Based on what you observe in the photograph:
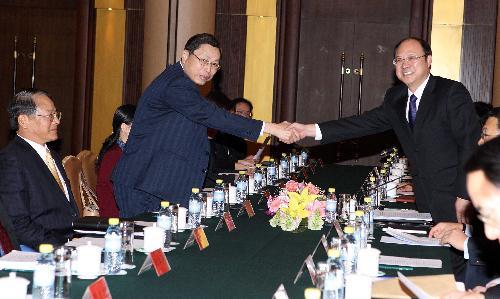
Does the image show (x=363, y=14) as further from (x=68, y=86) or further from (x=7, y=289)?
(x=7, y=289)

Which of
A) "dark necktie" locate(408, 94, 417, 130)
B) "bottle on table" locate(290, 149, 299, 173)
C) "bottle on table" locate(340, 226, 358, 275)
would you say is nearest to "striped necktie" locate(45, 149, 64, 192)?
"bottle on table" locate(340, 226, 358, 275)

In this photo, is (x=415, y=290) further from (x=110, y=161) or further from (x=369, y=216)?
(x=110, y=161)

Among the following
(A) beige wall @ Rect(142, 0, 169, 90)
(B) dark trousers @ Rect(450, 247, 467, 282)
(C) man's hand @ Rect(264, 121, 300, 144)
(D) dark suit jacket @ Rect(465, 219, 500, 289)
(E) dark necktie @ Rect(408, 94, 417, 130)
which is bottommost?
(B) dark trousers @ Rect(450, 247, 467, 282)

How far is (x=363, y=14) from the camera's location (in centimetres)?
999

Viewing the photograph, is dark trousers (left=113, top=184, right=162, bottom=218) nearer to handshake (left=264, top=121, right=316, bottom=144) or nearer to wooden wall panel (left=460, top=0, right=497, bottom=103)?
handshake (left=264, top=121, right=316, bottom=144)

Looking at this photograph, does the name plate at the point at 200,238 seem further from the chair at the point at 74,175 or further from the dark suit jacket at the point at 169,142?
the chair at the point at 74,175

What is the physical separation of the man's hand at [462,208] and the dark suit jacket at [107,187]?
192 centimetres

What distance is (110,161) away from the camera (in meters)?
5.05

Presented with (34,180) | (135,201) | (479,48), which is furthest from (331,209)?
(479,48)

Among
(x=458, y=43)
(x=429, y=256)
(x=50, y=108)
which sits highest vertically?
(x=458, y=43)

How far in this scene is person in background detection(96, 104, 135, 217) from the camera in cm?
497

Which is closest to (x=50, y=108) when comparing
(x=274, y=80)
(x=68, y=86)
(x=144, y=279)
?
(x=144, y=279)

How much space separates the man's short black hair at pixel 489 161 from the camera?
2059 mm

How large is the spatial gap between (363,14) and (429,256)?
22.2 ft
